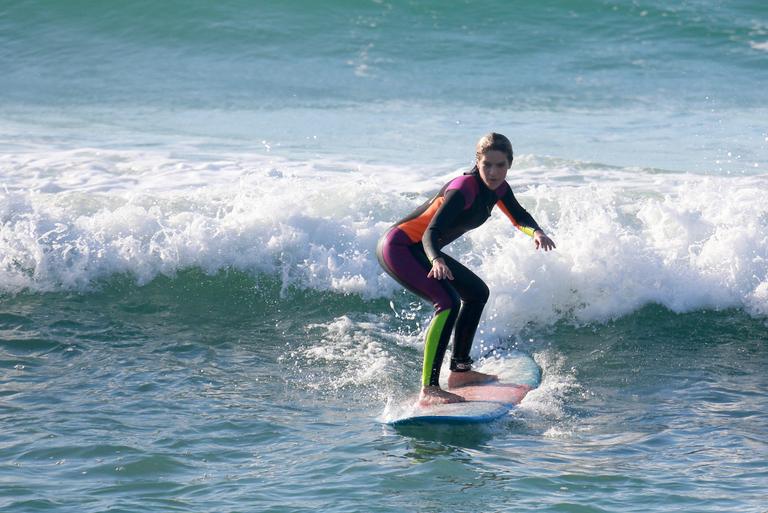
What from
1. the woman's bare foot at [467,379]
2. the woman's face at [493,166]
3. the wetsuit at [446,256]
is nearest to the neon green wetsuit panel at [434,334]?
the wetsuit at [446,256]

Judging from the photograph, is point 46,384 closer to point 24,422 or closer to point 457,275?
point 24,422

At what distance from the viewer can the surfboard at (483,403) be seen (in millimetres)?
5547

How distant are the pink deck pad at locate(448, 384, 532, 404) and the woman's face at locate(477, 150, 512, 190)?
126 centimetres

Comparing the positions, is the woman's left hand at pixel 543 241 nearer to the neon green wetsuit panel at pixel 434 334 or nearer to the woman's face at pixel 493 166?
the woman's face at pixel 493 166

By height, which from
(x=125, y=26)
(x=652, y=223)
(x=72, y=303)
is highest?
(x=125, y=26)

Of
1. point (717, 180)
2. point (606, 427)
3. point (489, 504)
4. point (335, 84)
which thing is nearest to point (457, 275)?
point (606, 427)

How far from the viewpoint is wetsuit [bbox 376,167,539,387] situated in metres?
5.85

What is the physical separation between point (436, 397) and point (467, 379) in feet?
1.72

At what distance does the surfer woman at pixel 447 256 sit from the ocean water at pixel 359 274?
424mm

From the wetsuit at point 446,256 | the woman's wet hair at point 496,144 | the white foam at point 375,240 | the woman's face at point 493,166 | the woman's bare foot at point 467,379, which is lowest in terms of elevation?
the woman's bare foot at point 467,379

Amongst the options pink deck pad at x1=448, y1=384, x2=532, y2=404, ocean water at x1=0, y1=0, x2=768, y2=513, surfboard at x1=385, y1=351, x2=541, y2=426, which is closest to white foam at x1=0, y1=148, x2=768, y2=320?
ocean water at x1=0, y1=0, x2=768, y2=513

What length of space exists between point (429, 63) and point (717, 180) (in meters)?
7.99

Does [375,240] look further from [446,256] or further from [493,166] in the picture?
[493,166]

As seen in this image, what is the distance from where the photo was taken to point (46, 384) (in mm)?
A: 6289
